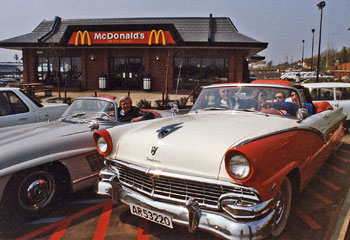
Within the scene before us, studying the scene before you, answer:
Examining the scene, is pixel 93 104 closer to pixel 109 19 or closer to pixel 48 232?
pixel 48 232

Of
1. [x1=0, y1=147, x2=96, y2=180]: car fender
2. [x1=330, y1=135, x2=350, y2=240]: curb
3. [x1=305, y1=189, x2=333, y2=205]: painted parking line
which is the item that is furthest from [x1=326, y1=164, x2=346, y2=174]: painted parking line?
[x1=0, y1=147, x2=96, y2=180]: car fender

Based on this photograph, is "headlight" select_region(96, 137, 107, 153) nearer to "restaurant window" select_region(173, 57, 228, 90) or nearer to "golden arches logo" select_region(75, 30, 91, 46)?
"restaurant window" select_region(173, 57, 228, 90)

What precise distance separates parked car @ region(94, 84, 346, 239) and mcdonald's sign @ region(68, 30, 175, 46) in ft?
52.6

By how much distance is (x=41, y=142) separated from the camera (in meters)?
3.58

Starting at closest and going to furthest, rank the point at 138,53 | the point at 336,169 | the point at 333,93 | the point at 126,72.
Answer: the point at 336,169, the point at 333,93, the point at 138,53, the point at 126,72

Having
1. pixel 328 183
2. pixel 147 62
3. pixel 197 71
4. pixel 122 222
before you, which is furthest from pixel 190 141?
pixel 147 62

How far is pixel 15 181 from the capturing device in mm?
3297

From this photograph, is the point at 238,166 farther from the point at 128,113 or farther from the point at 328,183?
the point at 328,183

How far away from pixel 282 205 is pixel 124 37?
58.6ft

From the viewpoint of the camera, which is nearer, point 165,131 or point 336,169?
point 165,131

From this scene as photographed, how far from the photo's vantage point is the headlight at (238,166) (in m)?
Answer: 2.41

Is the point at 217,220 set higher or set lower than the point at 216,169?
lower

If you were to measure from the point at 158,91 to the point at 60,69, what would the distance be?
751 cm

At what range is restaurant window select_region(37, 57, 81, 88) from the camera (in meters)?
21.5
